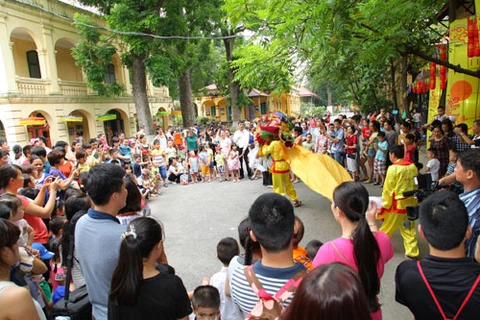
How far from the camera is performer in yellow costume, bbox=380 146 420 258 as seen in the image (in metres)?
4.18

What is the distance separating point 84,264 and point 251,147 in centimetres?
858

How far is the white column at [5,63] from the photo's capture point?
1351 cm

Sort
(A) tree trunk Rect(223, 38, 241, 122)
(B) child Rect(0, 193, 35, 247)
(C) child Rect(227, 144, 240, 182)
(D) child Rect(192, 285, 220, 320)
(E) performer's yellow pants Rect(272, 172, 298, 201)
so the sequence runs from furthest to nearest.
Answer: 1. (A) tree trunk Rect(223, 38, 241, 122)
2. (C) child Rect(227, 144, 240, 182)
3. (E) performer's yellow pants Rect(272, 172, 298, 201)
4. (B) child Rect(0, 193, 35, 247)
5. (D) child Rect(192, 285, 220, 320)

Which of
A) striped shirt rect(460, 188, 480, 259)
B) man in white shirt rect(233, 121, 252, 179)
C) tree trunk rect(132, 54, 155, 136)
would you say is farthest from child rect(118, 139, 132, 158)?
striped shirt rect(460, 188, 480, 259)

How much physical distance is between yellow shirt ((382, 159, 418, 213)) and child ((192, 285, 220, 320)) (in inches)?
118

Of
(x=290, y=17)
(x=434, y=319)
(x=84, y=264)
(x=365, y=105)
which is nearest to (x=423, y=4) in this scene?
(x=290, y=17)

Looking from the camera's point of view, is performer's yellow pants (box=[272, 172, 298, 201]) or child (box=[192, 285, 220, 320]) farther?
performer's yellow pants (box=[272, 172, 298, 201])

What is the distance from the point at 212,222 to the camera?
6402 millimetres

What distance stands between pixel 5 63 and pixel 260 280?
52.8 feet

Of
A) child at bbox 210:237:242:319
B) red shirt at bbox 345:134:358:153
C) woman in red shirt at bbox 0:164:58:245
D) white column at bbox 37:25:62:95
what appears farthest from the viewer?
white column at bbox 37:25:62:95

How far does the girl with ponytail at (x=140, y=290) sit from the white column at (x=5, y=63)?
15433 millimetres

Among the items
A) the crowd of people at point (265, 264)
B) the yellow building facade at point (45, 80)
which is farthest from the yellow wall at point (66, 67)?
the crowd of people at point (265, 264)

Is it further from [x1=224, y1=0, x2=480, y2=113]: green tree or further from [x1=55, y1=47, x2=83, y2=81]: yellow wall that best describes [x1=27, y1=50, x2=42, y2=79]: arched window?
[x1=224, y1=0, x2=480, y2=113]: green tree

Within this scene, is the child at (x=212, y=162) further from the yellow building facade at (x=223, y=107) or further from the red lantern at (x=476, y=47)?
the yellow building facade at (x=223, y=107)
